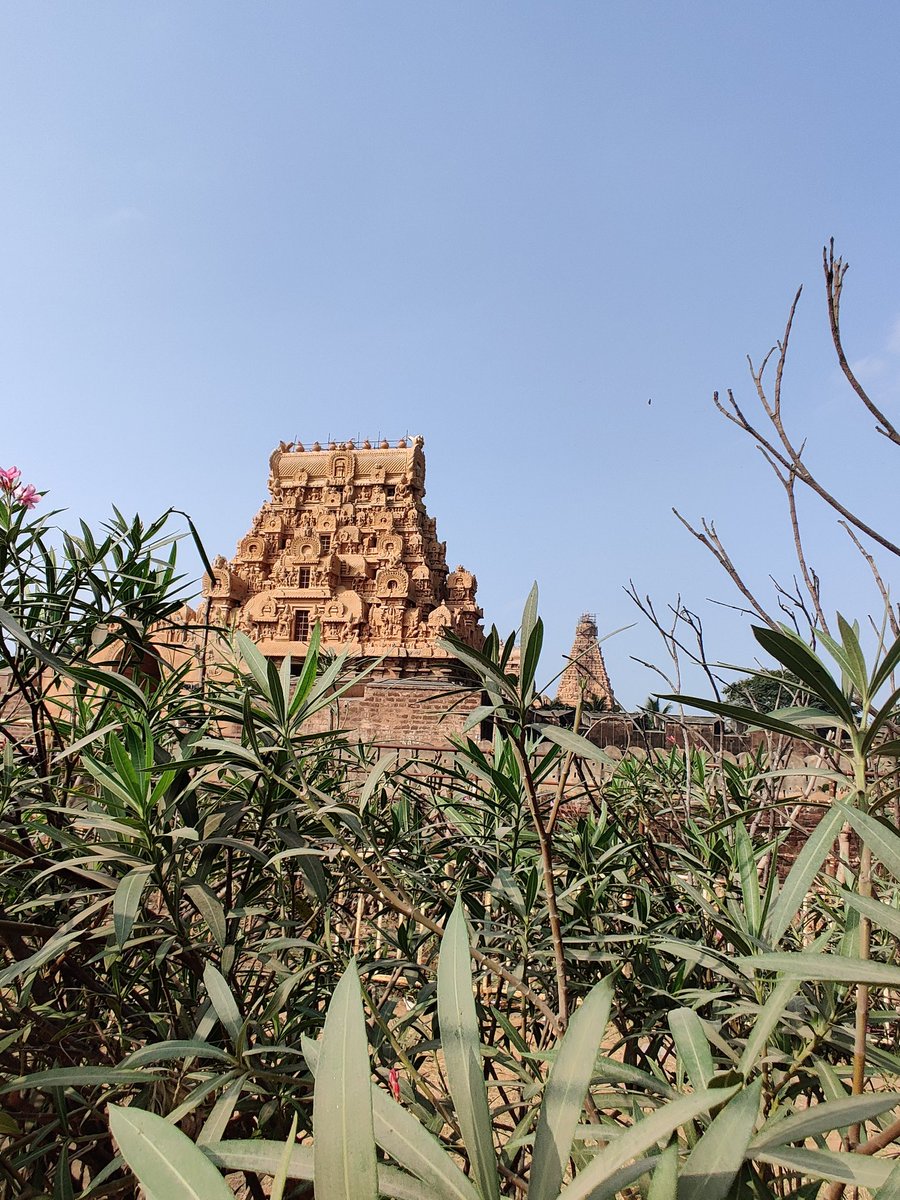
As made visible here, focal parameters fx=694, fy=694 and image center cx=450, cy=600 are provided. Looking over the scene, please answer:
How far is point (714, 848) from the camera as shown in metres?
1.57

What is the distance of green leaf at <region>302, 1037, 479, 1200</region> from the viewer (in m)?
0.43

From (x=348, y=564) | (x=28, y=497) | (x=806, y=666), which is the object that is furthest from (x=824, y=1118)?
(x=348, y=564)

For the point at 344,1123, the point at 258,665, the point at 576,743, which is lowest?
the point at 344,1123

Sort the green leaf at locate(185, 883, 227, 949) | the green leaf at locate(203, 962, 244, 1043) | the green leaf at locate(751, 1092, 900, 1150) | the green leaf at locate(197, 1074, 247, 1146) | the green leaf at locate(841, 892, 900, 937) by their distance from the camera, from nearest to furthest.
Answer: the green leaf at locate(751, 1092, 900, 1150) < the green leaf at locate(841, 892, 900, 937) < the green leaf at locate(197, 1074, 247, 1146) < the green leaf at locate(203, 962, 244, 1043) < the green leaf at locate(185, 883, 227, 949)

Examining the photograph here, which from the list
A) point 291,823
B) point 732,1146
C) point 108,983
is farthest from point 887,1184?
point 108,983

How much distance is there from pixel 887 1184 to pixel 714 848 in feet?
4.06

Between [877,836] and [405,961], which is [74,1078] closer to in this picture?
[405,961]

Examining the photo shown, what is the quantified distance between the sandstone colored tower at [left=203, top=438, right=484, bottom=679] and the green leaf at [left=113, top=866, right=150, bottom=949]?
64.5 feet

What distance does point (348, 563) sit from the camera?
24.6 metres

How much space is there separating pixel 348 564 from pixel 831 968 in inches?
962

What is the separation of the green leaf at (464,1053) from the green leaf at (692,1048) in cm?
26

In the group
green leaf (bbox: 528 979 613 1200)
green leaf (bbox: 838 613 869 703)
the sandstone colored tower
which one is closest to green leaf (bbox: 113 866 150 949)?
green leaf (bbox: 528 979 613 1200)

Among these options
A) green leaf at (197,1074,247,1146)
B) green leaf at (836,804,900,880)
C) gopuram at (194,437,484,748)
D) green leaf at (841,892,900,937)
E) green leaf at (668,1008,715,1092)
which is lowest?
green leaf at (197,1074,247,1146)

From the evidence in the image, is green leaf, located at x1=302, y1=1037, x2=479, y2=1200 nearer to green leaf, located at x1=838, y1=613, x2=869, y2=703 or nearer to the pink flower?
green leaf, located at x1=838, y1=613, x2=869, y2=703
